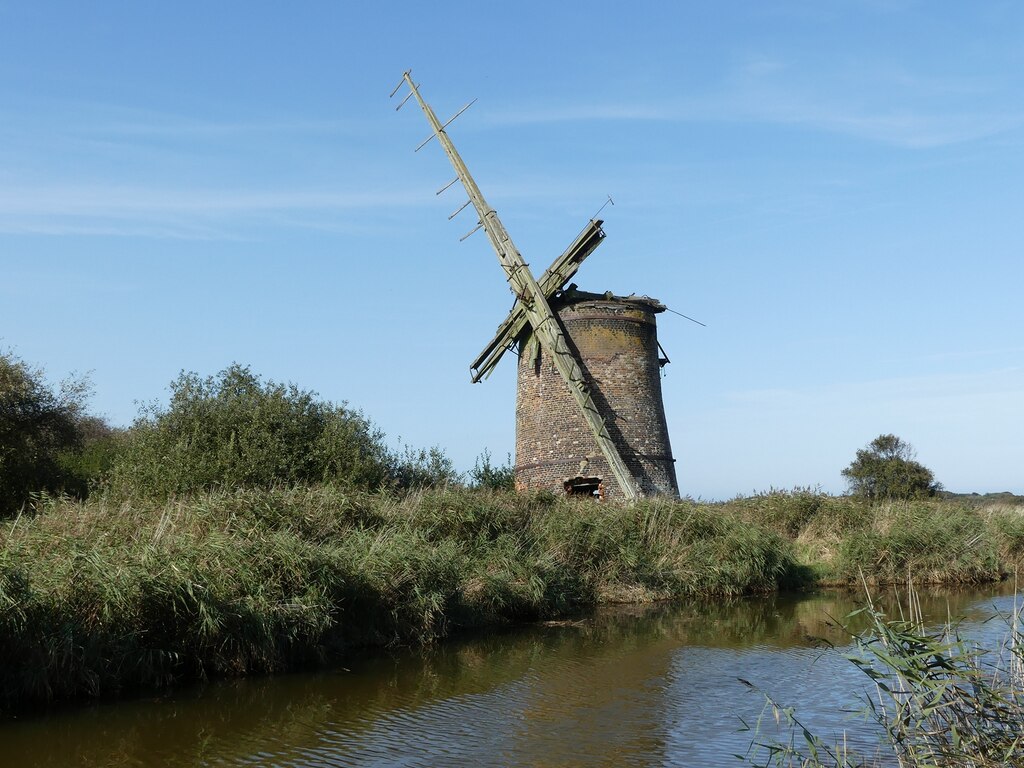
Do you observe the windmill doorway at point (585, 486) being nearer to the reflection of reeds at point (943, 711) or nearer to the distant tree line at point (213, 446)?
the distant tree line at point (213, 446)

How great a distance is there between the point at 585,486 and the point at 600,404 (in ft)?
6.40

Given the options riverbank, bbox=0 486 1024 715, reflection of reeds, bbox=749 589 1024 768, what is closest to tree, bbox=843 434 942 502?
riverbank, bbox=0 486 1024 715

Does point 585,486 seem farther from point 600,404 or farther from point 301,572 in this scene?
point 301,572

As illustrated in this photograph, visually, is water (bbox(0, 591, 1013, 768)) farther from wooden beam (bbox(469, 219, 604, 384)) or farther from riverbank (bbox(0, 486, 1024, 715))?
wooden beam (bbox(469, 219, 604, 384))

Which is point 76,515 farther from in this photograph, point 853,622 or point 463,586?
point 853,622

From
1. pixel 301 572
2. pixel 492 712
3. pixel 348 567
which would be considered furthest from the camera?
pixel 348 567

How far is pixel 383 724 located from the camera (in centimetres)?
891

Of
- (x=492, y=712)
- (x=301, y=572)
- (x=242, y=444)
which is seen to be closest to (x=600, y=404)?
(x=242, y=444)

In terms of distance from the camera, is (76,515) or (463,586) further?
(463,586)

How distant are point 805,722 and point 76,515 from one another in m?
9.31

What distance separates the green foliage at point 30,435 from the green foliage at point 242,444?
7.45 feet

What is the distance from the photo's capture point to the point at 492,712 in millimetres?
9352

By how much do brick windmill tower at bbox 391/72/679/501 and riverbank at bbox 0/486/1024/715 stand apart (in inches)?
97.5

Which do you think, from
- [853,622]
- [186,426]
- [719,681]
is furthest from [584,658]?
[186,426]
